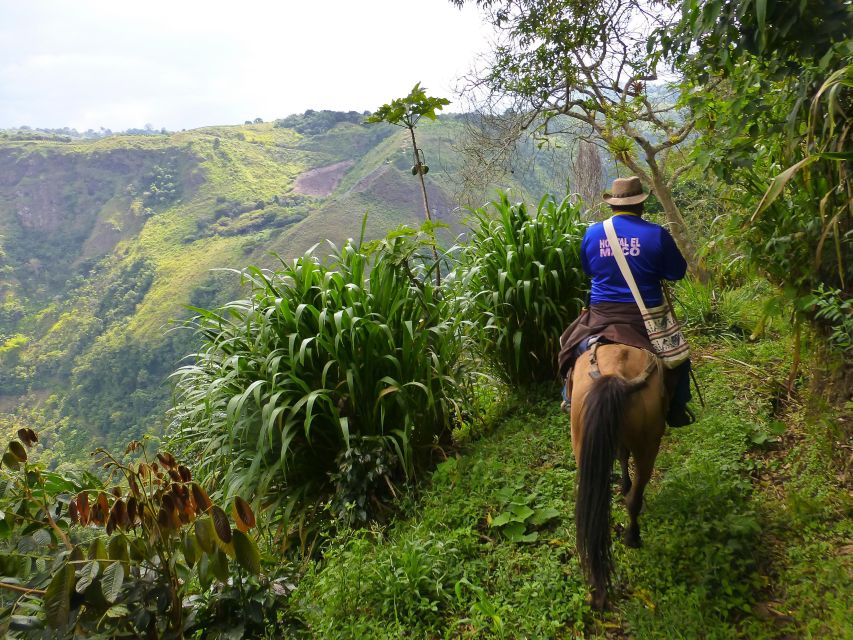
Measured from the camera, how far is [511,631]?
2.01m

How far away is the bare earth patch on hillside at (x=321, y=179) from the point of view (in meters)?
46.2

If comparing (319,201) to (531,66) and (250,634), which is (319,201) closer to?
(531,66)

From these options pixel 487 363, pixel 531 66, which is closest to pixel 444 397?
pixel 487 363

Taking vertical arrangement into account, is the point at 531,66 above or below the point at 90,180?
below

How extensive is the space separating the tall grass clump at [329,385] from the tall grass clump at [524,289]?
0.53 metres

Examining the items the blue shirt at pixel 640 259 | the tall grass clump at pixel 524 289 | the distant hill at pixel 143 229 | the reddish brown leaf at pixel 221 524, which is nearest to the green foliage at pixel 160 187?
the distant hill at pixel 143 229

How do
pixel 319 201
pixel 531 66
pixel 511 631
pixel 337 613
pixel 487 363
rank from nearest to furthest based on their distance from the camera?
pixel 511 631
pixel 337 613
pixel 487 363
pixel 531 66
pixel 319 201

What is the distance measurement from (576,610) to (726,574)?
606 mm

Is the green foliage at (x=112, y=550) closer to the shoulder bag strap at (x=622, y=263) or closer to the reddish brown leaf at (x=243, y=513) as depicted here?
the reddish brown leaf at (x=243, y=513)

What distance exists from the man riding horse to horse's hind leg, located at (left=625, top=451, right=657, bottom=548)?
0.33 metres

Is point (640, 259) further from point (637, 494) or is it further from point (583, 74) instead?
point (583, 74)

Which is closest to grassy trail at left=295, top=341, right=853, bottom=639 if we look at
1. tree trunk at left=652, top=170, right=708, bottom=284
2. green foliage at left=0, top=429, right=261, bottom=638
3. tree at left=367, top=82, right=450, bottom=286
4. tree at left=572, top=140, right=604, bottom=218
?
green foliage at left=0, top=429, right=261, bottom=638

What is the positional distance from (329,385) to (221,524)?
63.7 inches

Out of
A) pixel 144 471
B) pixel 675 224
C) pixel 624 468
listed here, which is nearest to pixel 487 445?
pixel 624 468
